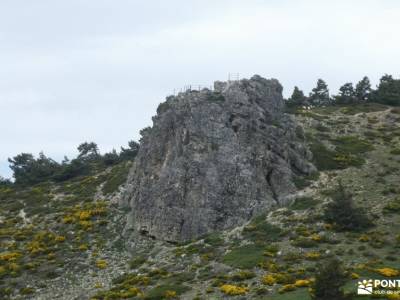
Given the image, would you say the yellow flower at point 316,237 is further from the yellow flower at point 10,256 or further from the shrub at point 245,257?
the yellow flower at point 10,256

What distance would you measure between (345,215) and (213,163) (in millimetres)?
18593

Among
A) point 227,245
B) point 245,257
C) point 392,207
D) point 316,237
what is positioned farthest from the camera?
point 392,207

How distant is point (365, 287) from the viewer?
36.4 meters

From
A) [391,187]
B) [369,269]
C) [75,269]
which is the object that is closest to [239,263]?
[369,269]

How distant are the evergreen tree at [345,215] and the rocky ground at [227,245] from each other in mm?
1157

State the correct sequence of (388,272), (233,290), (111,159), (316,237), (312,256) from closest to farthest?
(388,272)
(233,290)
(312,256)
(316,237)
(111,159)

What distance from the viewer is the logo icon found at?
35.6 m

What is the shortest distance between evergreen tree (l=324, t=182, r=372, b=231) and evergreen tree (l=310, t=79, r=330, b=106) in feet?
228

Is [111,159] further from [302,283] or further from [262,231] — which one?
[302,283]

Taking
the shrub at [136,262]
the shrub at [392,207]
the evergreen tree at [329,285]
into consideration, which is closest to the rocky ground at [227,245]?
the shrub at [136,262]

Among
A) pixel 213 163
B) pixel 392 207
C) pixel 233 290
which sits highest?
pixel 213 163

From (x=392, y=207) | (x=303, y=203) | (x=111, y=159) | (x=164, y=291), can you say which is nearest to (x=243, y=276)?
(x=164, y=291)

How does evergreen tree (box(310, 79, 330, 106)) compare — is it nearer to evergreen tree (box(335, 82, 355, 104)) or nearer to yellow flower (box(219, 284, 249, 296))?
evergreen tree (box(335, 82, 355, 104))

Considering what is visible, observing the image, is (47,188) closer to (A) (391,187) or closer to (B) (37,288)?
(B) (37,288)
